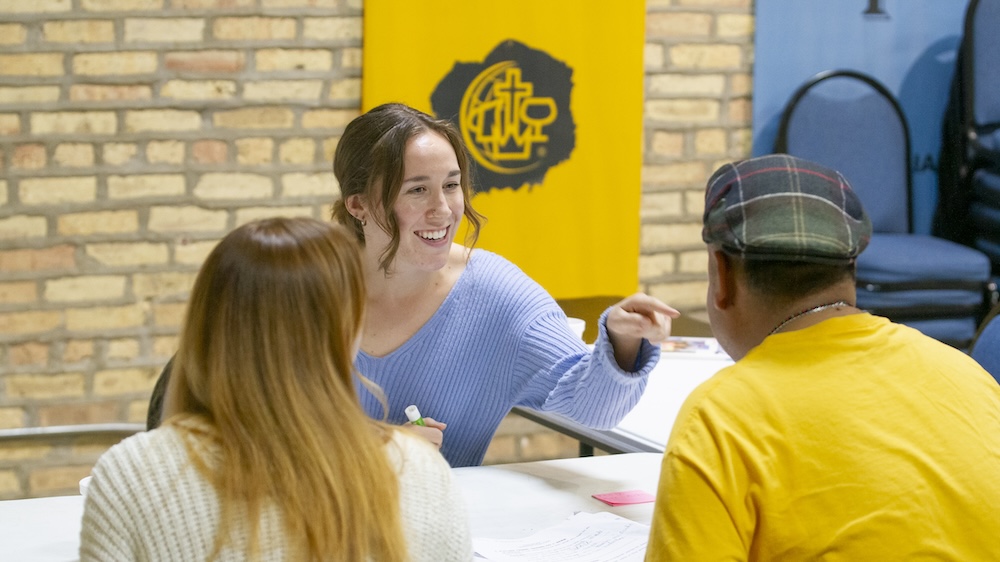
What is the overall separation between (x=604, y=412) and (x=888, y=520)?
917 mm

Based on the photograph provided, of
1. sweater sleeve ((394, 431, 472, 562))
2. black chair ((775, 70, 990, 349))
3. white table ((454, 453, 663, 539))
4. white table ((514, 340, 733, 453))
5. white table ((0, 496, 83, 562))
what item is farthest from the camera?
black chair ((775, 70, 990, 349))

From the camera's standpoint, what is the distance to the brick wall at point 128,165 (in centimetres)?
327

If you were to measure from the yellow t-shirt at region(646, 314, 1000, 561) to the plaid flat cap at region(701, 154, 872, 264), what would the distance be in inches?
4.5

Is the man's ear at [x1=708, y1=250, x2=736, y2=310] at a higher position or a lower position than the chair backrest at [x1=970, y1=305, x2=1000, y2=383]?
higher

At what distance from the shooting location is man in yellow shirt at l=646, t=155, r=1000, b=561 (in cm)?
104

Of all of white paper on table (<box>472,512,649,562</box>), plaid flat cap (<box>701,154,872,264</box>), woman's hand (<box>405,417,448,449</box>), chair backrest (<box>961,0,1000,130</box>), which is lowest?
white paper on table (<box>472,512,649,562</box>)

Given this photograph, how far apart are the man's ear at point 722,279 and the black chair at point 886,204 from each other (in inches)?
105

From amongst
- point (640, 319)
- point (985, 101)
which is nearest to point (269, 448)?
point (640, 319)

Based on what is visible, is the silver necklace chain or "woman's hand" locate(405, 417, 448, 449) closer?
the silver necklace chain

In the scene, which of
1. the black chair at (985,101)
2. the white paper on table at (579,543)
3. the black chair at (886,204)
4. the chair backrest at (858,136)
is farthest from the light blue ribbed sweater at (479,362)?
the black chair at (985,101)

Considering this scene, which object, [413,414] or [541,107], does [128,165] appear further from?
[413,414]

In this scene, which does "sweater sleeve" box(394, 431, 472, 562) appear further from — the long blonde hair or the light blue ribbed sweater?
the light blue ribbed sweater

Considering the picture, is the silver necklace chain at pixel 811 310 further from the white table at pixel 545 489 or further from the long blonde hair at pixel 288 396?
the white table at pixel 545 489

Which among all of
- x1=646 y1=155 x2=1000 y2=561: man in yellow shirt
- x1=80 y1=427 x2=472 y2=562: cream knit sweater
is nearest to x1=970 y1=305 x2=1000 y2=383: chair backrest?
x1=646 y1=155 x2=1000 y2=561: man in yellow shirt
